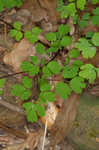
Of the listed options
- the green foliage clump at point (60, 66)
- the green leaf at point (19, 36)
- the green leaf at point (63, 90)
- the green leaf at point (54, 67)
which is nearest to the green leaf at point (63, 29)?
the green foliage clump at point (60, 66)

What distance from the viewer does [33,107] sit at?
1.80 metres

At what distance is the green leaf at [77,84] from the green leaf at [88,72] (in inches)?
2.1

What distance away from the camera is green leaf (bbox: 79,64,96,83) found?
5.36 feet

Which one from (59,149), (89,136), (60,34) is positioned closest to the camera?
(89,136)

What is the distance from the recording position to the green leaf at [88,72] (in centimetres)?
163

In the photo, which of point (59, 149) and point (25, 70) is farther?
point (59, 149)

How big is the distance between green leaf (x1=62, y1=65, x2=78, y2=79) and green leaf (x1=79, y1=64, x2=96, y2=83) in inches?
2.7

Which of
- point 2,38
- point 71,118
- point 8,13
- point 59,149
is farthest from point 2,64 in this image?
point 59,149

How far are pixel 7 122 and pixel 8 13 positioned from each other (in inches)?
51.5

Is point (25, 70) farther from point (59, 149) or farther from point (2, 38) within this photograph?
point (59, 149)

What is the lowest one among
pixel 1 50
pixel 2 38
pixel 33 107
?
pixel 33 107

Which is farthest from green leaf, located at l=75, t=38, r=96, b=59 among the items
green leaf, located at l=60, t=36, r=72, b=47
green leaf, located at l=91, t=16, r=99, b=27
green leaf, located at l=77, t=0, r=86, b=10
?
green leaf, located at l=77, t=0, r=86, b=10

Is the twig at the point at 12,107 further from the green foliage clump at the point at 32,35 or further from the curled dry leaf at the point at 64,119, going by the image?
the green foliage clump at the point at 32,35

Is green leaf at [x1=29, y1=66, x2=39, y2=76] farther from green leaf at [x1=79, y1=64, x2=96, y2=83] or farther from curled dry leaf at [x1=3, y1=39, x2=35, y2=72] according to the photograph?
green leaf at [x1=79, y1=64, x2=96, y2=83]
